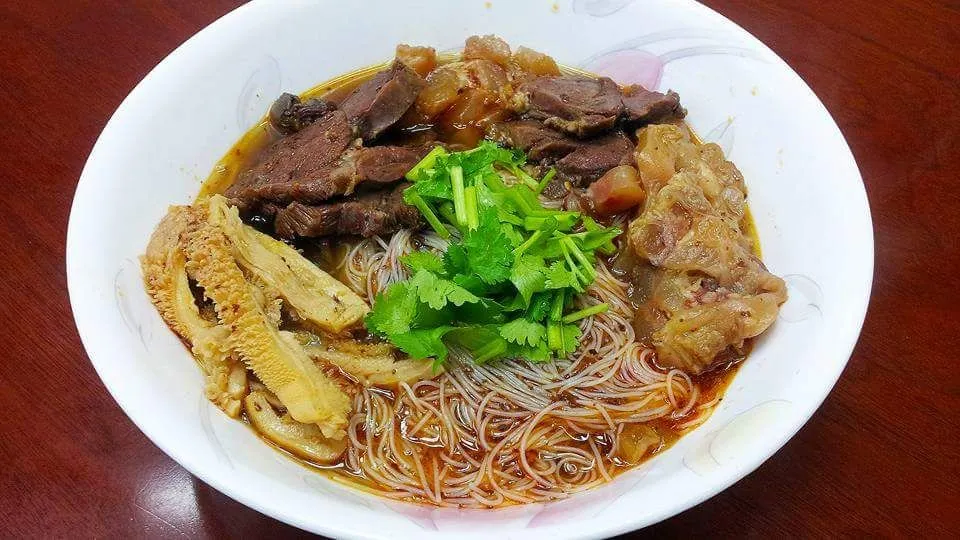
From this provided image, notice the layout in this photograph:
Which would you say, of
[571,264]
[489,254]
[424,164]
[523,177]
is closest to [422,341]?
[489,254]

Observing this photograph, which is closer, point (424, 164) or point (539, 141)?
point (424, 164)

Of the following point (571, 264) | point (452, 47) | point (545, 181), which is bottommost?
point (571, 264)

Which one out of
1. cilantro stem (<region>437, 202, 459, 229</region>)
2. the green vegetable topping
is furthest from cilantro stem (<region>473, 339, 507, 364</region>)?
cilantro stem (<region>437, 202, 459, 229</region>)

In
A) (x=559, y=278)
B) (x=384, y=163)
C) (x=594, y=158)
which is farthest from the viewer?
(x=594, y=158)

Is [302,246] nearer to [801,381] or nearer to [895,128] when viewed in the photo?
[801,381]

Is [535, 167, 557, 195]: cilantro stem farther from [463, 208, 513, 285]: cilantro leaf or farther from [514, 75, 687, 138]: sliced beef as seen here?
[463, 208, 513, 285]: cilantro leaf

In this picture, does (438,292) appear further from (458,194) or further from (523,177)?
(523,177)

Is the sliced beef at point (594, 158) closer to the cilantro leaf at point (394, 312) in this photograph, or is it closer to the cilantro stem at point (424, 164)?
the cilantro stem at point (424, 164)

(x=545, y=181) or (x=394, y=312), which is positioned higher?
(x=545, y=181)
